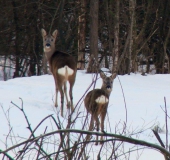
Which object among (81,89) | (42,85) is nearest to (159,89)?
(81,89)

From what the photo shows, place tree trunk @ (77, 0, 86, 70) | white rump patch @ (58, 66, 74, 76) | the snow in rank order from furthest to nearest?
tree trunk @ (77, 0, 86, 70)
white rump patch @ (58, 66, 74, 76)
the snow

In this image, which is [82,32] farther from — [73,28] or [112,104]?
[112,104]

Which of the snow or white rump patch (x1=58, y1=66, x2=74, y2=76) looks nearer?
the snow

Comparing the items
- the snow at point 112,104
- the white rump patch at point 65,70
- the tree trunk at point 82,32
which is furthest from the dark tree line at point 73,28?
the white rump patch at point 65,70

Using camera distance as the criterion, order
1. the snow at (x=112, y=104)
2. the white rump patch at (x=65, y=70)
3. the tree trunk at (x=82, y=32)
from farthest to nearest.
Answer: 1. the tree trunk at (x=82, y=32)
2. the white rump patch at (x=65, y=70)
3. the snow at (x=112, y=104)

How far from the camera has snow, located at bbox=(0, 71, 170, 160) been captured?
25.9 feet

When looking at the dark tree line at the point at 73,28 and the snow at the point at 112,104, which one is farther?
the dark tree line at the point at 73,28

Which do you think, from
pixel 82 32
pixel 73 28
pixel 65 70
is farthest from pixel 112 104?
pixel 73 28

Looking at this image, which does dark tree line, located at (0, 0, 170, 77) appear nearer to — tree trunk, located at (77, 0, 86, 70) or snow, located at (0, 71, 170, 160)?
tree trunk, located at (77, 0, 86, 70)

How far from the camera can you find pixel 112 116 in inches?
380

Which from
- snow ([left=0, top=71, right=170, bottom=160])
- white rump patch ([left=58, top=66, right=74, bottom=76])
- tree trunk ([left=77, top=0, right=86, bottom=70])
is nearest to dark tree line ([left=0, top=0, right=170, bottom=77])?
tree trunk ([left=77, top=0, right=86, bottom=70])

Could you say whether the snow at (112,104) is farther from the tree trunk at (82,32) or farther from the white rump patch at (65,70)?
the tree trunk at (82,32)

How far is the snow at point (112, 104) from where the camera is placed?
7.90 meters

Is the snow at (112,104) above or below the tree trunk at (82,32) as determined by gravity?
below
